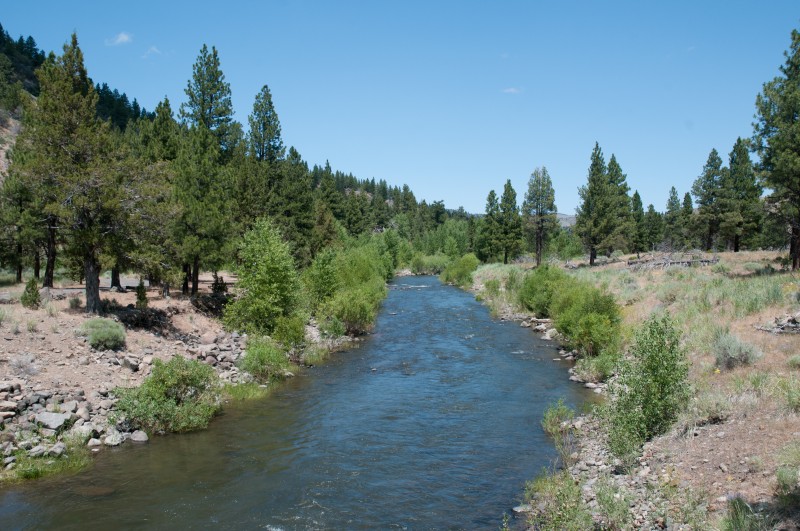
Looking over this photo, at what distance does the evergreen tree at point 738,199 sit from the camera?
2504 inches

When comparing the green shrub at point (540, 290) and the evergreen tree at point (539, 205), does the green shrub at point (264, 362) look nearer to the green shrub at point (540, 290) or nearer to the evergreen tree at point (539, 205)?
the green shrub at point (540, 290)

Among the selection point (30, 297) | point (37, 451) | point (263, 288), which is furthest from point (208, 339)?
point (37, 451)

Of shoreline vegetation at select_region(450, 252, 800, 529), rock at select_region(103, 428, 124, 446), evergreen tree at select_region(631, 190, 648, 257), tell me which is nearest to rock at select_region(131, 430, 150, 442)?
rock at select_region(103, 428, 124, 446)

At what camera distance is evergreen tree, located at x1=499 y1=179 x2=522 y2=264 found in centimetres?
8175

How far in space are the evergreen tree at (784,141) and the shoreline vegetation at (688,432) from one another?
8.11 meters

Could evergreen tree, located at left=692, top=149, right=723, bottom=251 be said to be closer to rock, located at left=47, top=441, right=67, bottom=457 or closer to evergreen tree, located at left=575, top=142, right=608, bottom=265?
evergreen tree, located at left=575, top=142, right=608, bottom=265

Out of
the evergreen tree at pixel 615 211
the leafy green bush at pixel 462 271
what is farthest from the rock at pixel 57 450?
the evergreen tree at pixel 615 211

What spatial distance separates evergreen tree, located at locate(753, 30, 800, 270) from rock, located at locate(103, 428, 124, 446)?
3562 centimetres

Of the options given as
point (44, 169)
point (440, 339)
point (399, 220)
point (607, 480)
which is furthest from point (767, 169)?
point (399, 220)

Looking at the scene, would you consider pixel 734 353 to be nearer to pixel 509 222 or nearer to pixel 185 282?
→ pixel 185 282

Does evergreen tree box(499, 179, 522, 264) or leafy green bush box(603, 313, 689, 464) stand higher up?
evergreen tree box(499, 179, 522, 264)

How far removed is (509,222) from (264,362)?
64006 mm

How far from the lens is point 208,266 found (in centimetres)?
3447

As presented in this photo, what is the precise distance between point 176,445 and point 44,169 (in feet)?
46.8
